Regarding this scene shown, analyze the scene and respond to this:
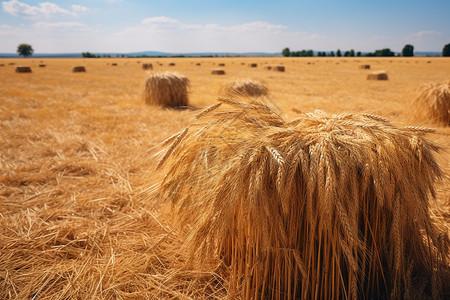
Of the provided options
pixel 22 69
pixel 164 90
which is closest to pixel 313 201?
pixel 164 90

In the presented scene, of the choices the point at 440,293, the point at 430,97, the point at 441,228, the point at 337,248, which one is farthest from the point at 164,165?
the point at 430,97

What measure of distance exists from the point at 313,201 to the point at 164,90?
758 cm

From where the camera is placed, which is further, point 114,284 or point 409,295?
point 114,284

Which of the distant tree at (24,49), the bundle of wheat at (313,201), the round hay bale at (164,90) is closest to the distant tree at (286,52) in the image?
the distant tree at (24,49)

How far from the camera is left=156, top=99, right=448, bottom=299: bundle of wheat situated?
4.19ft

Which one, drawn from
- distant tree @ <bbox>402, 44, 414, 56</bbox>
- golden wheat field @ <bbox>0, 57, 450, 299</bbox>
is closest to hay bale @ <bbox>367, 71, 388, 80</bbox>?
golden wheat field @ <bbox>0, 57, 450, 299</bbox>

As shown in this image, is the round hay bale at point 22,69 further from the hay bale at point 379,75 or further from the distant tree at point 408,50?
the distant tree at point 408,50

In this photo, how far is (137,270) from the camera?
1.80 meters

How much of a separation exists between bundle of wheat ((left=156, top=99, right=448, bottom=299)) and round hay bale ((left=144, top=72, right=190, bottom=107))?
6.97m

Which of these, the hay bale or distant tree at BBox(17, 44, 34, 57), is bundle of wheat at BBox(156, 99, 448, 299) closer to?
the hay bale

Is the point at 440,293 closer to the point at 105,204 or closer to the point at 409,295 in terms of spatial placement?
the point at 409,295

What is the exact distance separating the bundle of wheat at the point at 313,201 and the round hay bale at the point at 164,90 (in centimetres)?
697

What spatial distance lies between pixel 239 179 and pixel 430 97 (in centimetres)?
591

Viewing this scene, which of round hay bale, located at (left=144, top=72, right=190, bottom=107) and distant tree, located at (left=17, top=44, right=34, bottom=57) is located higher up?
distant tree, located at (left=17, top=44, right=34, bottom=57)
